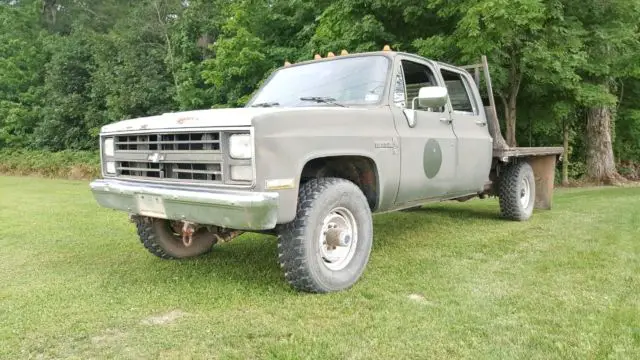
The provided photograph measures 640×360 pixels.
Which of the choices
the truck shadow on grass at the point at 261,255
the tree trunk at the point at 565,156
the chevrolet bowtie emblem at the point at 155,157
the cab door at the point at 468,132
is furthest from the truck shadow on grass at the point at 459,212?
the tree trunk at the point at 565,156

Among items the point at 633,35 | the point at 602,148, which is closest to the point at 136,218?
the point at 633,35

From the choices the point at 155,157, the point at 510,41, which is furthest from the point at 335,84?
the point at 510,41

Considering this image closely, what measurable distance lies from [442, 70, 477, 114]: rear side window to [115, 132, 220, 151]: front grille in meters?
3.27

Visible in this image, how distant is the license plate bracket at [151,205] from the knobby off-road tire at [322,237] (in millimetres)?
850

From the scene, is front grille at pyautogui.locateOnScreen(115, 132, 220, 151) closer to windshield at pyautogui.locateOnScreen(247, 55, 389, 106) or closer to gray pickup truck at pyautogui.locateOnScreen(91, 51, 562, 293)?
gray pickup truck at pyautogui.locateOnScreen(91, 51, 562, 293)

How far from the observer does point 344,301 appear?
11.7ft

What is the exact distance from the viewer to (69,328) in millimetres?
3146

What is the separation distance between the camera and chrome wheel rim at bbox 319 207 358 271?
12.9 ft

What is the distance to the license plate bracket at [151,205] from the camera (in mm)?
3641

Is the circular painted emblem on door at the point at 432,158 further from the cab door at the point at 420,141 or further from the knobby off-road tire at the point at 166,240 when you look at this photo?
the knobby off-road tire at the point at 166,240

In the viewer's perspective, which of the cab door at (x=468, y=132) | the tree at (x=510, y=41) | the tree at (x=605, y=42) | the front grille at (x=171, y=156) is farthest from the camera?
the tree at (x=605, y=42)

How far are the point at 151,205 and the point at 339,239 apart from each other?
140 centimetres

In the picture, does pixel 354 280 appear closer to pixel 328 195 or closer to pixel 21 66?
pixel 328 195

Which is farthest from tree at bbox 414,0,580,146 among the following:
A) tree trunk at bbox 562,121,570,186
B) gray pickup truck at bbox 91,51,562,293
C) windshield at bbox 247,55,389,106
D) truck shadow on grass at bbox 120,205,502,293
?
windshield at bbox 247,55,389,106
